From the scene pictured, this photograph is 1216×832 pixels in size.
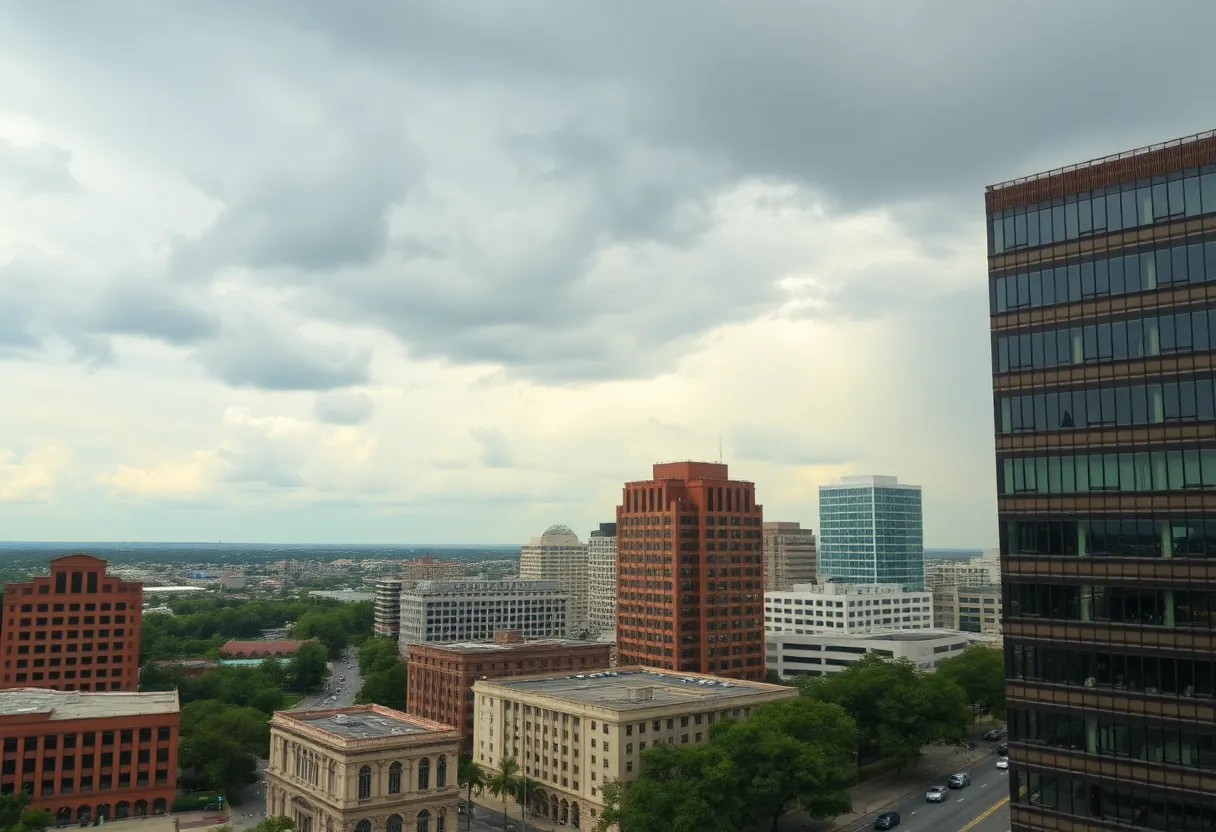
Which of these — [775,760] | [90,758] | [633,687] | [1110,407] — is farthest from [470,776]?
[1110,407]

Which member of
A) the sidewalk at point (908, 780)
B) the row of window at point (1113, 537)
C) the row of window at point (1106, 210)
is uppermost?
the row of window at point (1106, 210)

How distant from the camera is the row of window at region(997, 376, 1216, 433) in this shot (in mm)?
59594

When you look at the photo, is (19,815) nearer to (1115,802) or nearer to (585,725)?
(585,725)

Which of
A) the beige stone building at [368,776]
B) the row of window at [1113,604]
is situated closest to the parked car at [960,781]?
the beige stone building at [368,776]

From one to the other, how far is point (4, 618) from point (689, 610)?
12688 centimetres

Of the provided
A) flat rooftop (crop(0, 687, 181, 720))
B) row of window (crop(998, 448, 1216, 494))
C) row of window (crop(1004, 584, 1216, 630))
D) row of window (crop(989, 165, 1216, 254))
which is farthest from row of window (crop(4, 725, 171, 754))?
row of window (crop(989, 165, 1216, 254))

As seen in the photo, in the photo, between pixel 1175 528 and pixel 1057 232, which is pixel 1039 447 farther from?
pixel 1057 232

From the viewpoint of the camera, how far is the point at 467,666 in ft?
518

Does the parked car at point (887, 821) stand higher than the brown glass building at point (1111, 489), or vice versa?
the brown glass building at point (1111, 489)

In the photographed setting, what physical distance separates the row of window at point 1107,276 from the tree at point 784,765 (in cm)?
5776

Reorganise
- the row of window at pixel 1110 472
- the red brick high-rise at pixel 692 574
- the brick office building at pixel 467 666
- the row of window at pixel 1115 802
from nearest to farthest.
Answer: the row of window at pixel 1115 802 → the row of window at pixel 1110 472 → the brick office building at pixel 467 666 → the red brick high-rise at pixel 692 574

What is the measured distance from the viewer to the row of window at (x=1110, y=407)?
59.6 m

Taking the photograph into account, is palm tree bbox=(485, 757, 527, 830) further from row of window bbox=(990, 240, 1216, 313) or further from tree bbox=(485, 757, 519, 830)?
row of window bbox=(990, 240, 1216, 313)

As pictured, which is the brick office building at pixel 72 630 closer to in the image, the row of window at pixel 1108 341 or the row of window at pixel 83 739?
the row of window at pixel 83 739
